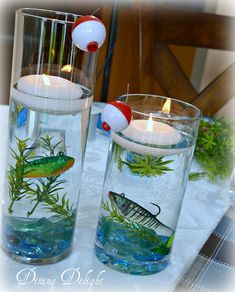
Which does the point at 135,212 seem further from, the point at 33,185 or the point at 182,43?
the point at 182,43

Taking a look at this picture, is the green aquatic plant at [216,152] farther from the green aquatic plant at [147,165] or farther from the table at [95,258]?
the green aquatic plant at [147,165]

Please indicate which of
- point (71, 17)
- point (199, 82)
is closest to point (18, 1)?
point (199, 82)

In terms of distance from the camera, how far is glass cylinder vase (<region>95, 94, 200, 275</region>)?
0.43m

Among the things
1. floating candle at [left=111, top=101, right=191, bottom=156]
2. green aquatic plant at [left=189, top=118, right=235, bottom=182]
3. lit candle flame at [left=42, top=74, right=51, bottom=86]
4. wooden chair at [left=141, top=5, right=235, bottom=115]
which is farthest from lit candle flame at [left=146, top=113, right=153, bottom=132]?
wooden chair at [left=141, top=5, right=235, bottom=115]

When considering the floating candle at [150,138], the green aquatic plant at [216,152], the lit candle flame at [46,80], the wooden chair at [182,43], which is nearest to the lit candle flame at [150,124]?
the floating candle at [150,138]

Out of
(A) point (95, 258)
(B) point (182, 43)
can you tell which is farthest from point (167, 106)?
(B) point (182, 43)

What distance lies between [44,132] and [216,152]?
399 mm

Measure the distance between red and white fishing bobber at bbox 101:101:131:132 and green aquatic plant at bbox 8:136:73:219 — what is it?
0.06 metres

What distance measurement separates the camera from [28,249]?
17.2 inches

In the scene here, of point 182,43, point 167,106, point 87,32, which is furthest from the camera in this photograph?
point 182,43

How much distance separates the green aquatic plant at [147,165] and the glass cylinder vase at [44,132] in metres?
0.05

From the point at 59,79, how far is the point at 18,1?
159 centimetres

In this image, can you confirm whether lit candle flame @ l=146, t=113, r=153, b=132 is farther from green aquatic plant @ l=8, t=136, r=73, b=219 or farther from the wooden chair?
the wooden chair

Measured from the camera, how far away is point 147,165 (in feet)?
1.41
